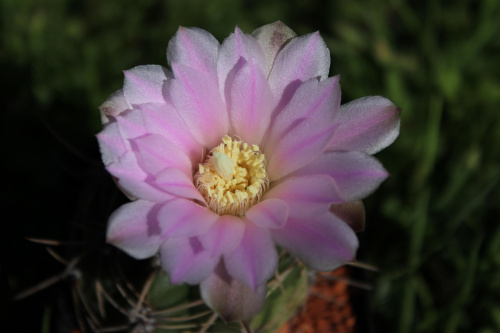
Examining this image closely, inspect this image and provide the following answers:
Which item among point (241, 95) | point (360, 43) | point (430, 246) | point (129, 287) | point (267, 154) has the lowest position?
point (430, 246)

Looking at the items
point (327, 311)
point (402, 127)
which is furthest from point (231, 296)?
point (402, 127)

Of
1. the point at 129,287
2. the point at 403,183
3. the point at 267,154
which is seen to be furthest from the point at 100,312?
the point at 403,183

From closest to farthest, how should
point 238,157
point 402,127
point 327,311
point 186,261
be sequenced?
point 186,261
point 238,157
point 327,311
point 402,127

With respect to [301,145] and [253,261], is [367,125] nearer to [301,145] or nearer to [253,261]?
[301,145]

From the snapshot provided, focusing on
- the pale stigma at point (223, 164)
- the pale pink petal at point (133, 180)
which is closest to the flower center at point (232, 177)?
the pale stigma at point (223, 164)

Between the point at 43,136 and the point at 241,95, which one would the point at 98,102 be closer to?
the point at 43,136

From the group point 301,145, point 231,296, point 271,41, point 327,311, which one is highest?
point 271,41

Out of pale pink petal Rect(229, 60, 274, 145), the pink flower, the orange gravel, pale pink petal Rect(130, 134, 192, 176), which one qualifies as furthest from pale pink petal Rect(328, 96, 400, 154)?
the orange gravel
